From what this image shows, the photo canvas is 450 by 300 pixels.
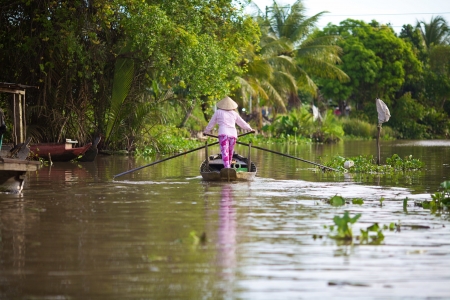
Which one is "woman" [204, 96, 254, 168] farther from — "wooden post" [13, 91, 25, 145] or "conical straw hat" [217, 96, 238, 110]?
"wooden post" [13, 91, 25, 145]

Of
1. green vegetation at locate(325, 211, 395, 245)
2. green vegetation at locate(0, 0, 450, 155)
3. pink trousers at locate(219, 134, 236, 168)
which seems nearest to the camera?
green vegetation at locate(325, 211, 395, 245)

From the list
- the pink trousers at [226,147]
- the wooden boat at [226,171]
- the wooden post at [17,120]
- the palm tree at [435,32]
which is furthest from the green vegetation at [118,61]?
the palm tree at [435,32]

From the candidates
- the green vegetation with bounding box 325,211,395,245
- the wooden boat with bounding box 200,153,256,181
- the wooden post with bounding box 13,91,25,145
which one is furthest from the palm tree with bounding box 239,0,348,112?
the green vegetation with bounding box 325,211,395,245

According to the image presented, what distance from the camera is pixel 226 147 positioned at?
16938 mm

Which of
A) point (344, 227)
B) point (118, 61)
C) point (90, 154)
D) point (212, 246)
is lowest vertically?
point (212, 246)

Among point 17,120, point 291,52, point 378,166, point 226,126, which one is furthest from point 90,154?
point 291,52

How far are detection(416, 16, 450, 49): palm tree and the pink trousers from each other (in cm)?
5419

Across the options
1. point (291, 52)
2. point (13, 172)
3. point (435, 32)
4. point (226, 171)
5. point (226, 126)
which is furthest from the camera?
point (435, 32)

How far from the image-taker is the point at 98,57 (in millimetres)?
25453

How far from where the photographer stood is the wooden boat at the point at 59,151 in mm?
23036

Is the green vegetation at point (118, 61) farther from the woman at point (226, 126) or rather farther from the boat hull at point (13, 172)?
the boat hull at point (13, 172)

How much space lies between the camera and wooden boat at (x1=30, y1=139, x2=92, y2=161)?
23036 millimetres

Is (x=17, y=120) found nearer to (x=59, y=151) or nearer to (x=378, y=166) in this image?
(x=59, y=151)

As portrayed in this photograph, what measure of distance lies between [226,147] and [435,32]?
5559cm
